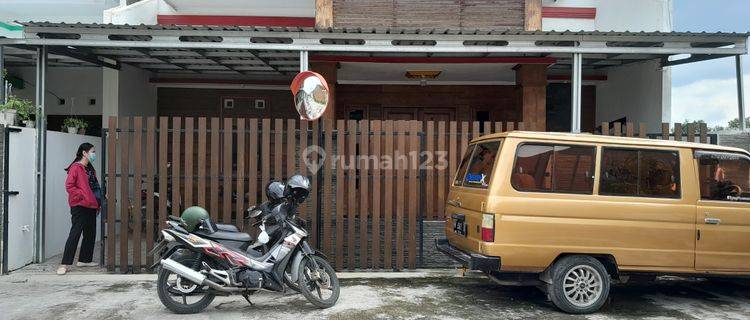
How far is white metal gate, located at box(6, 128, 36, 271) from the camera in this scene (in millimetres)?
7000

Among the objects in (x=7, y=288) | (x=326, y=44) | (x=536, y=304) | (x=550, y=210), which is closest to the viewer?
(x=550, y=210)

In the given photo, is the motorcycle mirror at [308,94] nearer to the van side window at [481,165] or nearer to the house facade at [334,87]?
the house facade at [334,87]

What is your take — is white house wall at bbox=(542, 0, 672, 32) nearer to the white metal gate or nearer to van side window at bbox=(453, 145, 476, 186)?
van side window at bbox=(453, 145, 476, 186)

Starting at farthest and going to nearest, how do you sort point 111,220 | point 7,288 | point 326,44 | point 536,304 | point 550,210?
point 326,44 < point 111,220 < point 7,288 < point 536,304 < point 550,210

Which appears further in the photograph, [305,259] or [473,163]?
[473,163]

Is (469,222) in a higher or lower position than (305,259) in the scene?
higher

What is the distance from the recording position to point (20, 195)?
7207 mm

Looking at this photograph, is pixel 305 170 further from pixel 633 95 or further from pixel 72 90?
pixel 633 95

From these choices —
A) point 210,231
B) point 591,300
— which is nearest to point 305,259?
point 210,231

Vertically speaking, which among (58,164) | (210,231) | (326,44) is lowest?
(210,231)

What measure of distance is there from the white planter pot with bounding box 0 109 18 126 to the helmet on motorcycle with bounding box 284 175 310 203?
381cm

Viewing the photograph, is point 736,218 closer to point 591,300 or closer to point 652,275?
point 652,275

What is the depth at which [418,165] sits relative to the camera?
741cm

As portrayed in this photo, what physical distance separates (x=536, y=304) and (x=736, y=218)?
2211 millimetres
